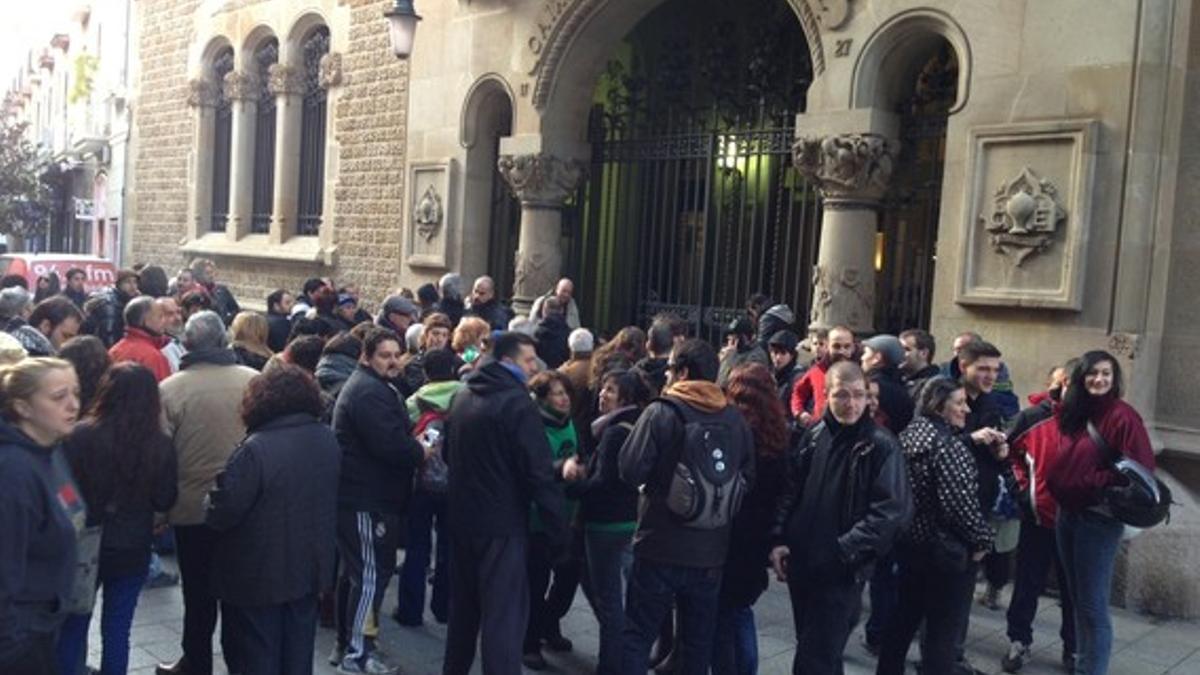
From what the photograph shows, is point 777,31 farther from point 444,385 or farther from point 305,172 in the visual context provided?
point 305,172

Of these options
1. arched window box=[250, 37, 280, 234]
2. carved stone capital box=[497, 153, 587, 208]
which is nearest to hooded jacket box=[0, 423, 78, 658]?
carved stone capital box=[497, 153, 587, 208]

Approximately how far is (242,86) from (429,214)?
19.4ft

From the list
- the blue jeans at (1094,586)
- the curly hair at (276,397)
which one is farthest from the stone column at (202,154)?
the blue jeans at (1094,586)

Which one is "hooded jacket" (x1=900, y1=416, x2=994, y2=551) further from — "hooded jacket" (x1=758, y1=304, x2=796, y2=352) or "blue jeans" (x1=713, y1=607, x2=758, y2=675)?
"hooded jacket" (x1=758, y1=304, x2=796, y2=352)

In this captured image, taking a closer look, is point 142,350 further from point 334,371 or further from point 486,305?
point 486,305

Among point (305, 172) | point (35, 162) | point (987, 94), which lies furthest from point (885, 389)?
point (35, 162)

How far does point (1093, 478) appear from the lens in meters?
5.30

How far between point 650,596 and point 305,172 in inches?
509

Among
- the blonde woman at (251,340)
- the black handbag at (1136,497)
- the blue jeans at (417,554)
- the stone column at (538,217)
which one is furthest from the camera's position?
the stone column at (538,217)

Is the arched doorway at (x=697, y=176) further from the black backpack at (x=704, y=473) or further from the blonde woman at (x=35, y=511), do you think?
the blonde woman at (x=35, y=511)

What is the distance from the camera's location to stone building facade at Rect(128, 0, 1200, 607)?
717 cm

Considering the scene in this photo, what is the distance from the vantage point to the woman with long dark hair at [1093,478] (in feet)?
17.4

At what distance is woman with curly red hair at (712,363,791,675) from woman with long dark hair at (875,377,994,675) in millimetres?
599

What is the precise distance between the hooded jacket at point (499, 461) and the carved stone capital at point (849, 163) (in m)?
4.82
